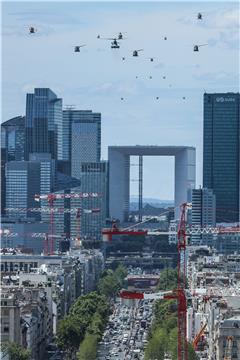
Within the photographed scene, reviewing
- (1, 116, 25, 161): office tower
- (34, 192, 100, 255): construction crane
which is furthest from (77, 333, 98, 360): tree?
(1, 116, 25, 161): office tower

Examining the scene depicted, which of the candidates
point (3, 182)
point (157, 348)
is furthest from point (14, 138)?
point (157, 348)

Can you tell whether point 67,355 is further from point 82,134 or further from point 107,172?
point 82,134

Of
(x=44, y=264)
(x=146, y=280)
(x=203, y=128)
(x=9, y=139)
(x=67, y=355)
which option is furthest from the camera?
(x=9, y=139)

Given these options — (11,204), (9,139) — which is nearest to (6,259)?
(11,204)

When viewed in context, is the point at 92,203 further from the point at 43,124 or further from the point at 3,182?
the point at 43,124

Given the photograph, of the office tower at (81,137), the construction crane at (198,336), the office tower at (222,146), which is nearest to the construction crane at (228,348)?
the construction crane at (198,336)

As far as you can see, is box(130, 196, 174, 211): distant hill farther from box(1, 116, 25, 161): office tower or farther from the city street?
the city street

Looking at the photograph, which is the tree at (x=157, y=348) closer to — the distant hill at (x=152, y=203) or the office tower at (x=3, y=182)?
the office tower at (x=3, y=182)
